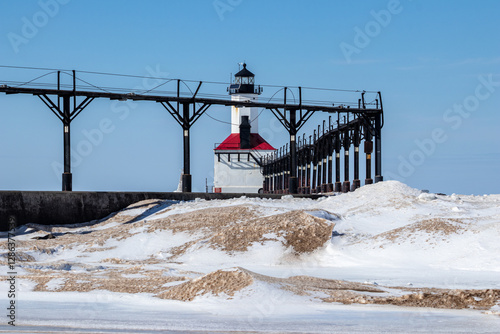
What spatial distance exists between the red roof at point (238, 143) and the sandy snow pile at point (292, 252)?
39.5 meters

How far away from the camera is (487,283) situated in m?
10.9

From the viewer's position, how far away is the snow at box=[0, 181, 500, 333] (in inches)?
302

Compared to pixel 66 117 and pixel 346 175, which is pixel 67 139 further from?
pixel 346 175

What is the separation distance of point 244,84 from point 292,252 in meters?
50.4

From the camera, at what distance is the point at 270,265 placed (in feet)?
46.6

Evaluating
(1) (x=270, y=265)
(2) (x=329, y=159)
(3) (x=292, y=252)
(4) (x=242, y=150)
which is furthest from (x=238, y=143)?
(1) (x=270, y=265)

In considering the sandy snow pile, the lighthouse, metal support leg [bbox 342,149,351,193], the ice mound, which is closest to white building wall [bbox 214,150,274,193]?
the lighthouse

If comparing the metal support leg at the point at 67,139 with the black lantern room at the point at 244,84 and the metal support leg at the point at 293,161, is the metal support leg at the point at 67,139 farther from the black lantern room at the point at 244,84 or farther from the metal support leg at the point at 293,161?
the black lantern room at the point at 244,84

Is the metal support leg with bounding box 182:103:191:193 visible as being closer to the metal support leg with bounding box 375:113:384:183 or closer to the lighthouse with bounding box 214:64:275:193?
the metal support leg with bounding box 375:113:384:183

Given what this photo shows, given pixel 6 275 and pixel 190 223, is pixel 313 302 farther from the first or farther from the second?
pixel 190 223

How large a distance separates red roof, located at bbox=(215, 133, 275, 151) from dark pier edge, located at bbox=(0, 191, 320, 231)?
125ft

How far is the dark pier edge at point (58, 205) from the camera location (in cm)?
2172

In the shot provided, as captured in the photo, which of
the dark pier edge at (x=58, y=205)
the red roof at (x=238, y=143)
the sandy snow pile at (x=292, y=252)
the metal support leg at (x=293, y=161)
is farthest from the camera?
the red roof at (x=238, y=143)

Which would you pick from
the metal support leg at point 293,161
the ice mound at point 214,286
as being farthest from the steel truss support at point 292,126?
the ice mound at point 214,286
